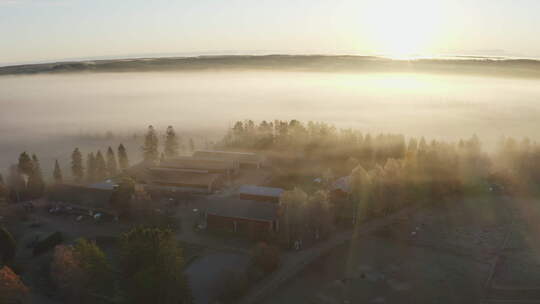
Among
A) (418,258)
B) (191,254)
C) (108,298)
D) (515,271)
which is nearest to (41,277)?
(108,298)

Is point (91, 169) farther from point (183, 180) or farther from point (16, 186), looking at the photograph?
point (183, 180)

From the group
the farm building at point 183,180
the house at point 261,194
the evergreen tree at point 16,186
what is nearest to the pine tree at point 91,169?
the evergreen tree at point 16,186

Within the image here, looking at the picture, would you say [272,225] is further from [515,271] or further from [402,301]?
[515,271]

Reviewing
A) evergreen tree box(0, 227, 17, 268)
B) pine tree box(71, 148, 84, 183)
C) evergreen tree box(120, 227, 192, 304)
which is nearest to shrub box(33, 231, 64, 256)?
evergreen tree box(0, 227, 17, 268)

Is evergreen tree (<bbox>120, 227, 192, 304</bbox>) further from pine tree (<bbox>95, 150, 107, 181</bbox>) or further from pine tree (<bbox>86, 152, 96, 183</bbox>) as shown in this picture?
pine tree (<bbox>86, 152, 96, 183</bbox>)

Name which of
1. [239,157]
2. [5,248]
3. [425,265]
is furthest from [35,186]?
[425,265]
